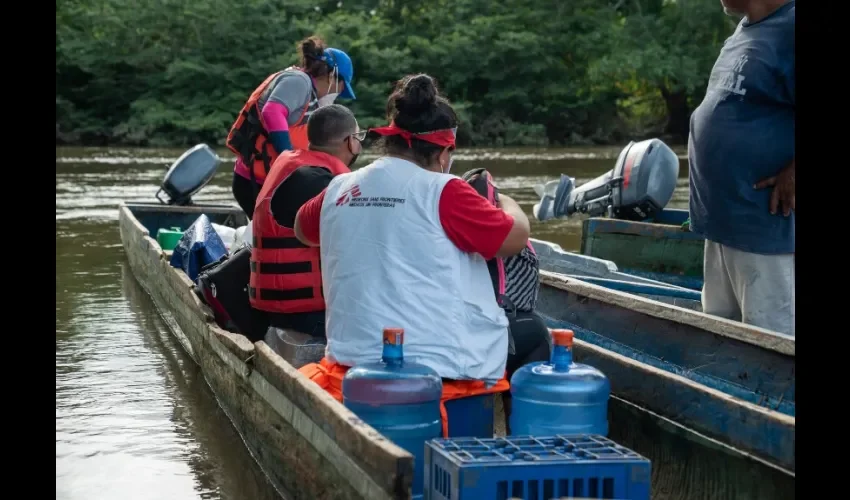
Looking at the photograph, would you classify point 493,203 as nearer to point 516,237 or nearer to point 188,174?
point 516,237

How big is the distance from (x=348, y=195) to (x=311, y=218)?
0.98ft

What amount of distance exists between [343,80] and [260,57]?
30488mm

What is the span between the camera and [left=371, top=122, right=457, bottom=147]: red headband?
11.7ft

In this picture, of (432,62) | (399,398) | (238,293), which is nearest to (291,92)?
(238,293)

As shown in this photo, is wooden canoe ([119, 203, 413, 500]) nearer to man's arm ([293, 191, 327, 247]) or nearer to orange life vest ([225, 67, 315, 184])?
man's arm ([293, 191, 327, 247])

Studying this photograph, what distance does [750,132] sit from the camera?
161 inches

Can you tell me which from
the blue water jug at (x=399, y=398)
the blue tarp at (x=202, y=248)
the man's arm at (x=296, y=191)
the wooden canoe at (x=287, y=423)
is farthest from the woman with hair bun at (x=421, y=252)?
the blue tarp at (x=202, y=248)

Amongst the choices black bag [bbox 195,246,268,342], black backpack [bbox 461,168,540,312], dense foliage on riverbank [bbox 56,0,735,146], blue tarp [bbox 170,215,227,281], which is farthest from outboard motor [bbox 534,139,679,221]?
dense foliage on riverbank [bbox 56,0,735,146]

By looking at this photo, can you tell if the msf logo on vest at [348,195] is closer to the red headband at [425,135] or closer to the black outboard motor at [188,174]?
the red headband at [425,135]

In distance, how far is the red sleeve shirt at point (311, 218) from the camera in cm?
380

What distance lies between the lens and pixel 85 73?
37594 mm

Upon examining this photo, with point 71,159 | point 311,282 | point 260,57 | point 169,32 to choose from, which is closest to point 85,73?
point 169,32

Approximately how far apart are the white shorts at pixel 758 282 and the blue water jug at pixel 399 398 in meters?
1.41

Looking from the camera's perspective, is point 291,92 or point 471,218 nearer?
point 471,218
